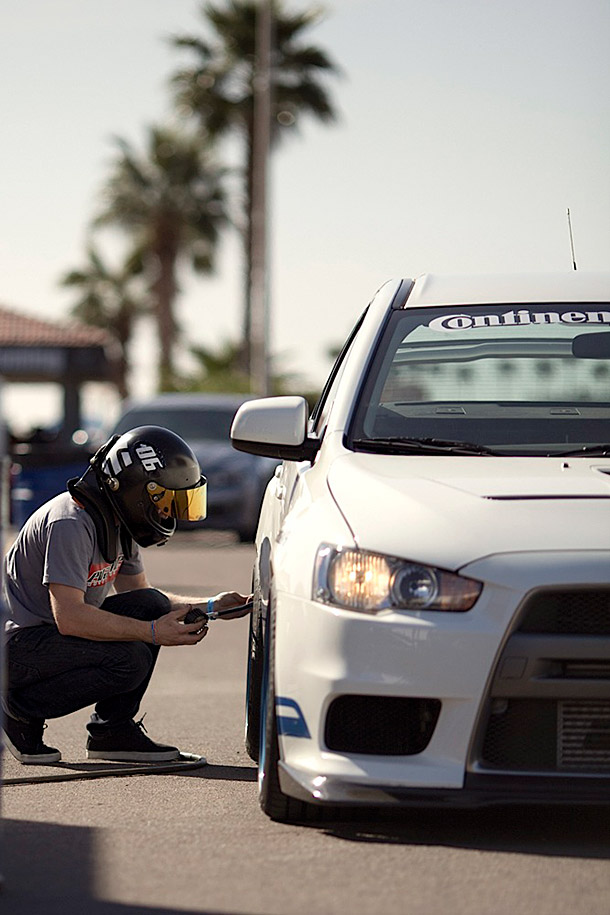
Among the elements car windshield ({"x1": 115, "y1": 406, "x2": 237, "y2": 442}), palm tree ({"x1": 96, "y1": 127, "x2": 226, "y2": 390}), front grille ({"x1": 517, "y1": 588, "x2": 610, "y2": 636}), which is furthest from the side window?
palm tree ({"x1": 96, "y1": 127, "x2": 226, "y2": 390})

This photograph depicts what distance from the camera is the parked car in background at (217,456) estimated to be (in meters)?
18.9

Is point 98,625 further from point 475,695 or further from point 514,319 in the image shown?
point 475,695

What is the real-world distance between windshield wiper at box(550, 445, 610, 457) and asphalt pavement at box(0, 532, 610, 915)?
1134mm

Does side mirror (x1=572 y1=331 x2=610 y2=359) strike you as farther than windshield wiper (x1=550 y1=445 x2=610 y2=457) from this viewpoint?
Yes

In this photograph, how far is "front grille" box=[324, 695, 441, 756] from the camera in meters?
4.65

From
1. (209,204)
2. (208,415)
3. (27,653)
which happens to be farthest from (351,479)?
(209,204)

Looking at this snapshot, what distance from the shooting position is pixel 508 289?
6.25 metres

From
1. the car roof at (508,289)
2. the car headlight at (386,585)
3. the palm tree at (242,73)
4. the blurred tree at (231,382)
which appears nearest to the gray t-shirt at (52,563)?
the car roof at (508,289)

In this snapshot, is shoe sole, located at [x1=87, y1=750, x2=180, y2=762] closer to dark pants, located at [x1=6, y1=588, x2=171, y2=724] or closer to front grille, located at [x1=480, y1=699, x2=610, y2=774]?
dark pants, located at [x1=6, y1=588, x2=171, y2=724]

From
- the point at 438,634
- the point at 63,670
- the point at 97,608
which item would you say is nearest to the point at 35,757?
the point at 63,670

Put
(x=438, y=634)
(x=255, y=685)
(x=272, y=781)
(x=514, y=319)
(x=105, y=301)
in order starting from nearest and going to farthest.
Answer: (x=438, y=634) → (x=272, y=781) → (x=255, y=685) → (x=514, y=319) → (x=105, y=301)

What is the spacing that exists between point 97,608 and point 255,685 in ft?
2.42

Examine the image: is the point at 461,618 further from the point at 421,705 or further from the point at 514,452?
the point at 514,452

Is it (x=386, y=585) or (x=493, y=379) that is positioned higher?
(x=493, y=379)
